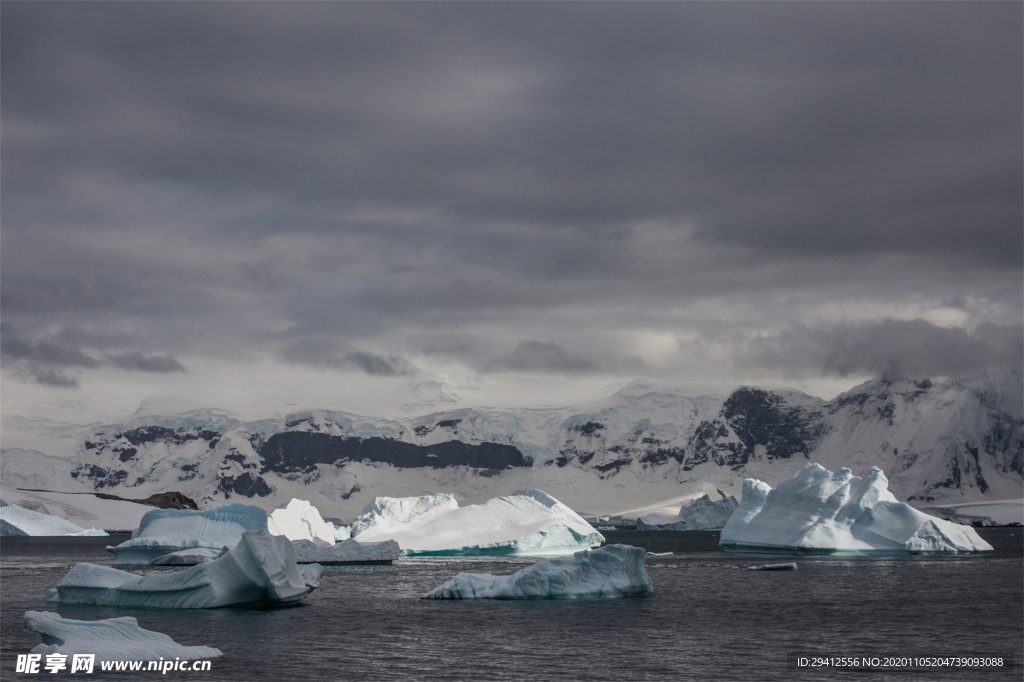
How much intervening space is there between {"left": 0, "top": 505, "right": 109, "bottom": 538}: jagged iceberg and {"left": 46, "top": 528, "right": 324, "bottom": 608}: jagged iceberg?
122340mm

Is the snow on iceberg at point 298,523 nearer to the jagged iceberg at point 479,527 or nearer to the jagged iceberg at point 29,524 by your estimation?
the jagged iceberg at point 479,527

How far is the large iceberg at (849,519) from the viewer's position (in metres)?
92.9

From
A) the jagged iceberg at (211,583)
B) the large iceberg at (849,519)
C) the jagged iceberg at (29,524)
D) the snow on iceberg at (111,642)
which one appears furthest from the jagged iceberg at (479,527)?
the jagged iceberg at (29,524)

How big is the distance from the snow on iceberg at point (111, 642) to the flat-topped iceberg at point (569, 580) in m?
19.9

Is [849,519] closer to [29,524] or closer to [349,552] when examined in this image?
[349,552]

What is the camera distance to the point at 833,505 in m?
92.8

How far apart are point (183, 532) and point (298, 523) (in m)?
17.6

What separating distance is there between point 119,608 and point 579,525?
5911 centimetres

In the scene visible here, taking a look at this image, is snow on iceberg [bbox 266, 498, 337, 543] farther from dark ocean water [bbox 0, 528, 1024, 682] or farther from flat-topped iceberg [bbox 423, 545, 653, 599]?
flat-topped iceberg [bbox 423, 545, 653, 599]

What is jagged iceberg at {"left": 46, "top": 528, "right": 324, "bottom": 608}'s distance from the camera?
47344mm

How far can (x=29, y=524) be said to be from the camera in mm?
167500

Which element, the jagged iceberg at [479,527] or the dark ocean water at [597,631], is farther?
the jagged iceberg at [479,527]

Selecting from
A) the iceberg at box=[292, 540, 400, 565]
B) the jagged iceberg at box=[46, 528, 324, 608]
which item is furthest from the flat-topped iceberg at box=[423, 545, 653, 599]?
the iceberg at box=[292, 540, 400, 565]

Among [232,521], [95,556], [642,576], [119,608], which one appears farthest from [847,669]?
[95,556]
